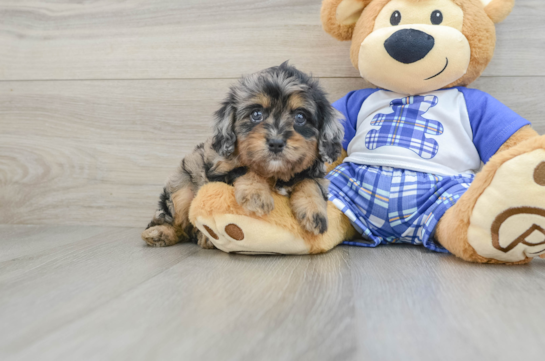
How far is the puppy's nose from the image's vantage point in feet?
4.33

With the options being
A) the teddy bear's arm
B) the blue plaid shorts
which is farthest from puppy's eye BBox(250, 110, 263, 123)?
the teddy bear's arm

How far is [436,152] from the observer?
165cm

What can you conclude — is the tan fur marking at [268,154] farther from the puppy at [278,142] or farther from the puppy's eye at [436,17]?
the puppy's eye at [436,17]

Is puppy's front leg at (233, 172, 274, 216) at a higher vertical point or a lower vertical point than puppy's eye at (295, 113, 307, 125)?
lower

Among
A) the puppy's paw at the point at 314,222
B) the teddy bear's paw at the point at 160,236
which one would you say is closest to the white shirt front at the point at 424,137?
the puppy's paw at the point at 314,222

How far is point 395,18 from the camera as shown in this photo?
164 cm

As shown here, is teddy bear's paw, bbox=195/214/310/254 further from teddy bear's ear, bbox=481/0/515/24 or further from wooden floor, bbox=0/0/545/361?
teddy bear's ear, bbox=481/0/515/24

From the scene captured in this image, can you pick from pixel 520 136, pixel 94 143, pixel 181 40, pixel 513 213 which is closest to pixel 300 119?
pixel 513 213

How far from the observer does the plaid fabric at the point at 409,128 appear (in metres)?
1.67

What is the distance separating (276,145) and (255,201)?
201mm

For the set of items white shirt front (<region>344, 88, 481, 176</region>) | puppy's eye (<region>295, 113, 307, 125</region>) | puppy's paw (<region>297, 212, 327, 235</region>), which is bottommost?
puppy's paw (<region>297, 212, 327, 235</region>)

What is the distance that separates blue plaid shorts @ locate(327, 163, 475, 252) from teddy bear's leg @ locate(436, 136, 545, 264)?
17 cm

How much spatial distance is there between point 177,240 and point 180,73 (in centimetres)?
93

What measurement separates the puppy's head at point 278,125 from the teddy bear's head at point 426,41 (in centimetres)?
34
